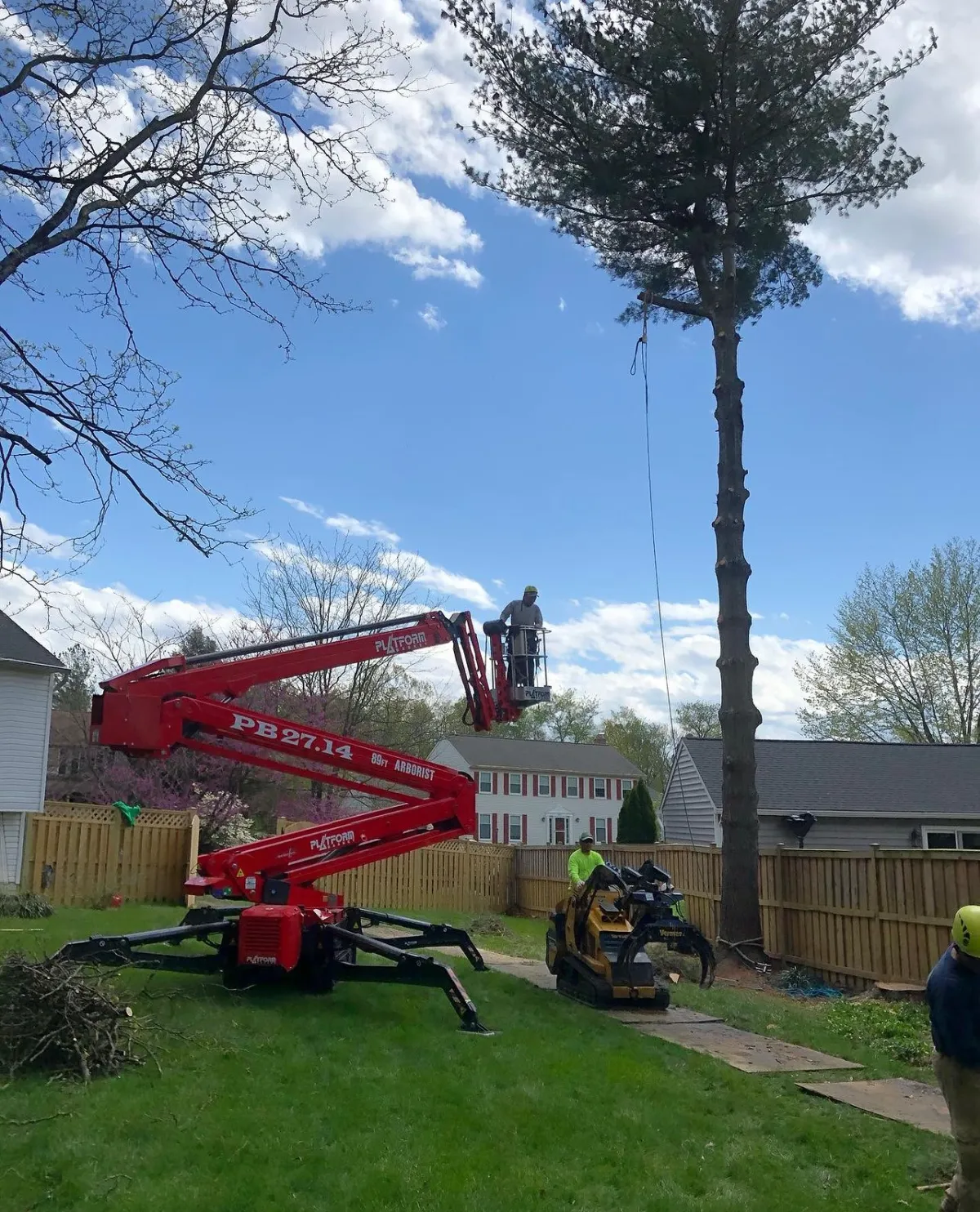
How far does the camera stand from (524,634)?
11117 mm

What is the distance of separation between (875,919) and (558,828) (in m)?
36.3

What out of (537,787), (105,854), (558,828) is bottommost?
Answer: (105,854)

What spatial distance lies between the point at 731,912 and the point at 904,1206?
9.89m

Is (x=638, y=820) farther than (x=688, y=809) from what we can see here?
Yes

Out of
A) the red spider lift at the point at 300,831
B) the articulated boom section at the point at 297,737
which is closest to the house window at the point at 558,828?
the red spider lift at the point at 300,831

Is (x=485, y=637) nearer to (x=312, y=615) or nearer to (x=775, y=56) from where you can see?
(x=775, y=56)

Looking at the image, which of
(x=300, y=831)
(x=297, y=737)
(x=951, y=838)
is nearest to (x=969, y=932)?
(x=297, y=737)

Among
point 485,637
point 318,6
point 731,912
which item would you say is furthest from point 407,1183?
point 731,912

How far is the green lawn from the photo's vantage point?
5.20 meters

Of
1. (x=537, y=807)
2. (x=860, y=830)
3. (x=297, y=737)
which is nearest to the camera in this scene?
(x=297, y=737)

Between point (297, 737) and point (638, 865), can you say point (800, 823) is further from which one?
point (297, 737)

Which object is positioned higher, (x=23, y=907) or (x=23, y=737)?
(x=23, y=737)

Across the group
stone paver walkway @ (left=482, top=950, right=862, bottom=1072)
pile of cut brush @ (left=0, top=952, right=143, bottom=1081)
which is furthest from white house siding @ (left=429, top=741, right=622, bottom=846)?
pile of cut brush @ (left=0, top=952, right=143, bottom=1081)

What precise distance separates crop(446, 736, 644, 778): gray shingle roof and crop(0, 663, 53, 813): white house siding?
2847cm
